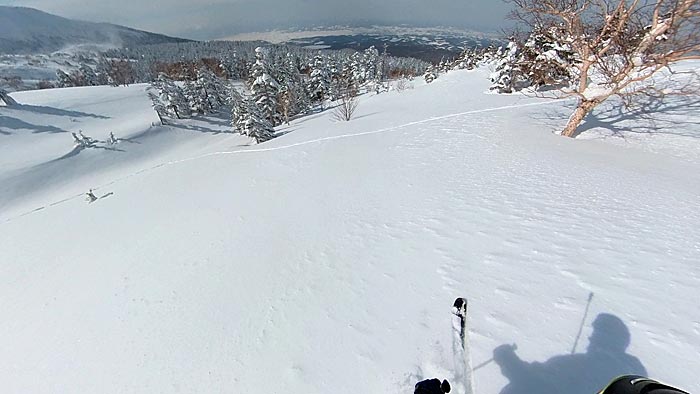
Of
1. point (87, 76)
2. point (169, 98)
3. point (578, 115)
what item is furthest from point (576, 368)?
Answer: point (87, 76)

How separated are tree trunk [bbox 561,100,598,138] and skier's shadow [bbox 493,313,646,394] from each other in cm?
862

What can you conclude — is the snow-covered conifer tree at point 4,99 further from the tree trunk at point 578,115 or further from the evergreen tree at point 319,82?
the tree trunk at point 578,115

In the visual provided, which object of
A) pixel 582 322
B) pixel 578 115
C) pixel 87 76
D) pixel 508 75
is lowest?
pixel 87 76

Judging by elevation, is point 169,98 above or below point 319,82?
above

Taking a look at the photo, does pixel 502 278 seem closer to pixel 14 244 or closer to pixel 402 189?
pixel 402 189

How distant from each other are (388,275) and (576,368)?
2297 mm

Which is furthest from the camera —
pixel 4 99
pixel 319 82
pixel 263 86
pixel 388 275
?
pixel 319 82

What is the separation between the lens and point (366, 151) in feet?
38.0

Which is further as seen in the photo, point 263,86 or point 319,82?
point 319,82

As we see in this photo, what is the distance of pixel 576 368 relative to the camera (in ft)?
8.93

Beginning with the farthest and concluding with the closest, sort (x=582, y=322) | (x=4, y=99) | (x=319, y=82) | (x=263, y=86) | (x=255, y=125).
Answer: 1. (x=319, y=82)
2. (x=4, y=99)
3. (x=263, y=86)
4. (x=255, y=125)
5. (x=582, y=322)

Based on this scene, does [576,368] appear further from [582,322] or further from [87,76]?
[87,76]

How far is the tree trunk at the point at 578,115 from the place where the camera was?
9180 mm

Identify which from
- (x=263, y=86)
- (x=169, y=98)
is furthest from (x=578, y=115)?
(x=169, y=98)
